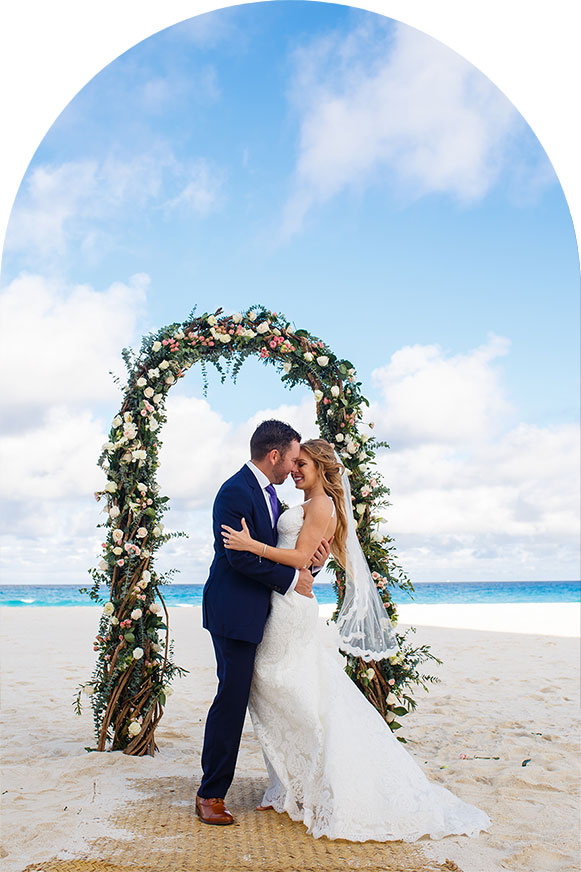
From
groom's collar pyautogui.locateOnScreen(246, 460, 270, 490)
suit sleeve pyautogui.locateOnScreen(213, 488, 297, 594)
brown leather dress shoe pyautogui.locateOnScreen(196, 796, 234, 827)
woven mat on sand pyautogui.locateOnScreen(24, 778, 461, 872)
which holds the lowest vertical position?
woven mat on sand pyautogui.locateOnScreen(24, 778, 461, 872)

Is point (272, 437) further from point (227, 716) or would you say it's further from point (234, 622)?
point (227, 716)

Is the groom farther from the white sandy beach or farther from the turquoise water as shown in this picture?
the turquoise water

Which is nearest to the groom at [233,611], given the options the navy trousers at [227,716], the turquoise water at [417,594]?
the navy trousers at [227,716]

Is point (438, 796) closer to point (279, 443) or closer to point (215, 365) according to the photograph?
point (279, 443)

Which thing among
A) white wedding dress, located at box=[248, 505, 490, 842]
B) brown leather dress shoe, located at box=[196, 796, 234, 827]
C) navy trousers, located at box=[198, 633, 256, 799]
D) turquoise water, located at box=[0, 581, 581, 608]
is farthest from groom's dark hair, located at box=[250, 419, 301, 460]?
turquoise water, located at box=[0, 581, 581, 608]

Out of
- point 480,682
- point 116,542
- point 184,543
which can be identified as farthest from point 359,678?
point 480,682

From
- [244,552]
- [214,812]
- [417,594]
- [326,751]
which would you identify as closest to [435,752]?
[326,751]

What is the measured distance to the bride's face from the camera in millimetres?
4168

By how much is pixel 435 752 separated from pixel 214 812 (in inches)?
86.0

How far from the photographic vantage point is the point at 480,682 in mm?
8172

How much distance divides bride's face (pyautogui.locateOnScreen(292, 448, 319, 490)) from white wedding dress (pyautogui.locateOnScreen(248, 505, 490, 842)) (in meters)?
0.20

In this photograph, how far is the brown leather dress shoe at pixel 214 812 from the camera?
370 cm

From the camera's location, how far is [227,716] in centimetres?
380

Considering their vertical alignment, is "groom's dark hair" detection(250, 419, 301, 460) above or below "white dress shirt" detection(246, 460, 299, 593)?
above
